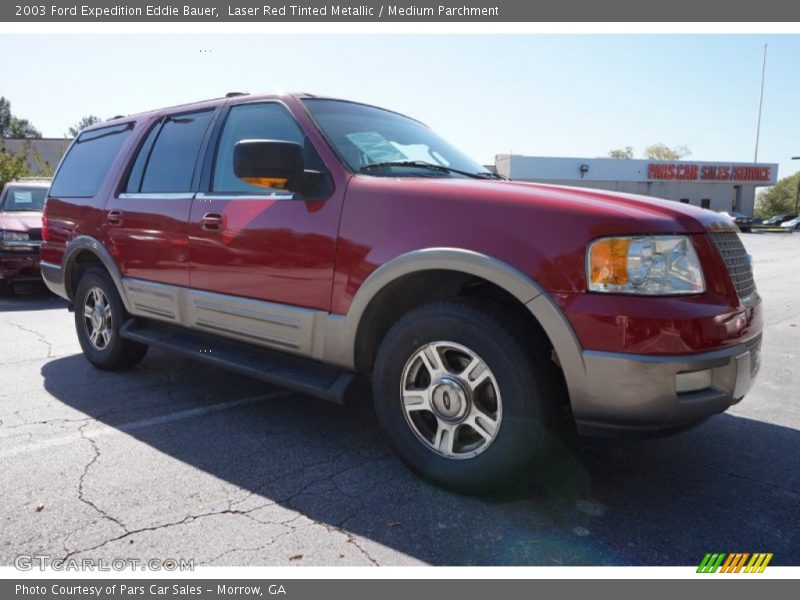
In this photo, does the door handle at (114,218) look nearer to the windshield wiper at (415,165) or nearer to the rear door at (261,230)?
the rear door at (261,230)

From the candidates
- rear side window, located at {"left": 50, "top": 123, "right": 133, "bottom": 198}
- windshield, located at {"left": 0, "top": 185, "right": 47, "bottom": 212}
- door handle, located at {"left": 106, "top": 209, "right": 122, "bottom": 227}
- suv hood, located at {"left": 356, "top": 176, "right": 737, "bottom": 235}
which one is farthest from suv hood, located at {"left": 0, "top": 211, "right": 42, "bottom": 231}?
suv hood, located at {"left": 356, "top": 176, "right": 737, "bottom": 235}

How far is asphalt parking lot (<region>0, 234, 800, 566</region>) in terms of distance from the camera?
230cm

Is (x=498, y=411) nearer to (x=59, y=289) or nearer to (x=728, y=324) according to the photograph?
(x=728, y=324)

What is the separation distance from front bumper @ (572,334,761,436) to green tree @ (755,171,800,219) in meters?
87.8

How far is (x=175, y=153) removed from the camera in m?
4.17

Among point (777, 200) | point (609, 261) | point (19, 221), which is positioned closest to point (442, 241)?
point (609, 261)

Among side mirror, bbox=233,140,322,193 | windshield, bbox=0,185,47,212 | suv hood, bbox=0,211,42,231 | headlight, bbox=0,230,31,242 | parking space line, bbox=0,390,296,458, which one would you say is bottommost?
parking space line, bbox=0,390,296,458

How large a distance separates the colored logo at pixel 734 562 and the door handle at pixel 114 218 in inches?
163

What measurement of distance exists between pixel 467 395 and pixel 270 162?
57.2 inches

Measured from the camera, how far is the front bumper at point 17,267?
8.90m

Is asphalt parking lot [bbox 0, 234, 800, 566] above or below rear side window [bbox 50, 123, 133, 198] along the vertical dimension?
below

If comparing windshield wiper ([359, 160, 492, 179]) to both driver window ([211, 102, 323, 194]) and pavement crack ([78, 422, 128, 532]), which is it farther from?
pavement crack ([78, 422, 128, 532])

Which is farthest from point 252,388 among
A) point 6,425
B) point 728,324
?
point 728,324

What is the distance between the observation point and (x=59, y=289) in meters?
5.17
